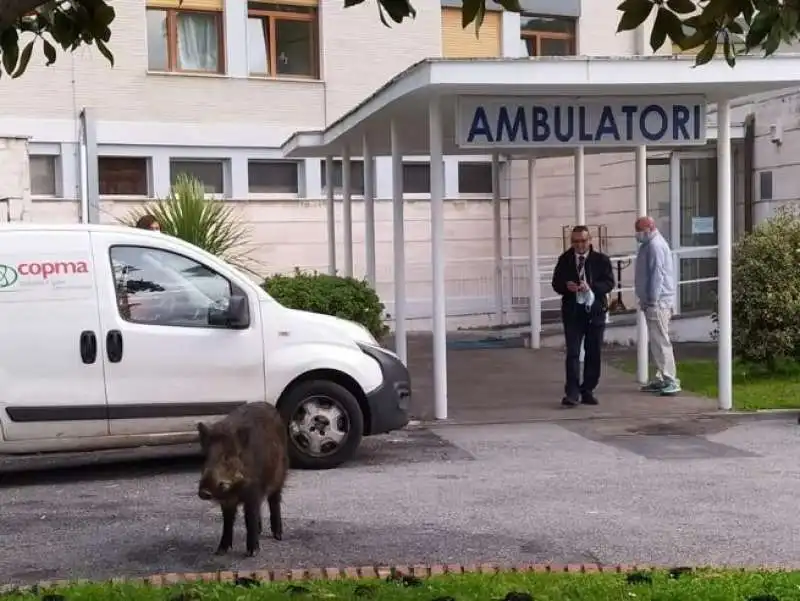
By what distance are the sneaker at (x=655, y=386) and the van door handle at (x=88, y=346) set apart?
673 centimetres

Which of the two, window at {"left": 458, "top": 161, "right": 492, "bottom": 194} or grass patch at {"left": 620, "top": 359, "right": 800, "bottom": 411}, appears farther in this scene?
window at {"left": 458, "top": 161, "right": 492, "bottom": 194}

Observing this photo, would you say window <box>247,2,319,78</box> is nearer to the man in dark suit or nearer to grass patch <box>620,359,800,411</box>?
grass patch <box>620,359,800,411</box>

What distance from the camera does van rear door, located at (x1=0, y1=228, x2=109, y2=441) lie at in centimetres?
823

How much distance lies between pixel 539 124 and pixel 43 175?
10089mm

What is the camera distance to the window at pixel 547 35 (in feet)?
72.3

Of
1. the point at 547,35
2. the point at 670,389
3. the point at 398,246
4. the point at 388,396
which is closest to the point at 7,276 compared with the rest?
the point at 388,396

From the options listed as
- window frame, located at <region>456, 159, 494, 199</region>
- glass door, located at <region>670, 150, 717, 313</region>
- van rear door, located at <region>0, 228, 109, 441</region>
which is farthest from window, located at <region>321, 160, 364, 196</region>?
van rear door, located at <region>0, 228, 109, 441</region>

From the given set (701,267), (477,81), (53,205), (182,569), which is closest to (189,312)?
(182,569)

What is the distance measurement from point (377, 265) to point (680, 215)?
17.2 ft

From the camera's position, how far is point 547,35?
72.6 feet

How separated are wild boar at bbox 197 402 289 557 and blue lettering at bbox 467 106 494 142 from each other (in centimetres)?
502

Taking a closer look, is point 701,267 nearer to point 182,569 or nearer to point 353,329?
point 353,329

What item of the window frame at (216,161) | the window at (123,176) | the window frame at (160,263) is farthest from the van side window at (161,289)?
the window frame at (216,161)

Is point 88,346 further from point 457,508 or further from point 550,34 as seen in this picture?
point 550,34
